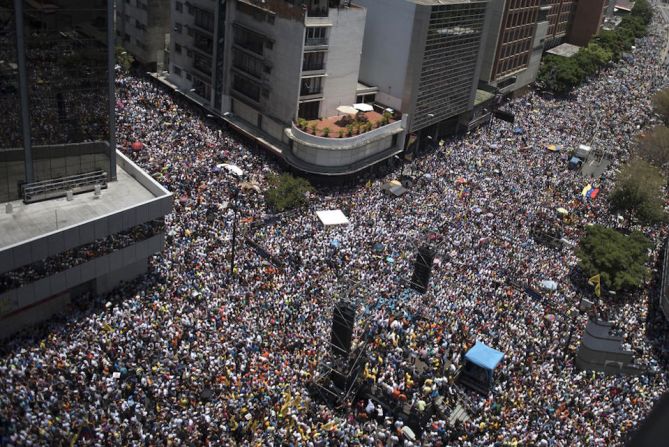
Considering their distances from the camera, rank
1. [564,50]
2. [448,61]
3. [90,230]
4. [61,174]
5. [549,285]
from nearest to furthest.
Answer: [90,230], [61,174], [549,285], [448,61], [564,50]

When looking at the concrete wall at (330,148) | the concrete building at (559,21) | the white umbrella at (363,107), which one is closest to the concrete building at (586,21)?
the concrete building at (559,21)

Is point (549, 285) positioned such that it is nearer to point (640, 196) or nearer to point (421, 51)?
point (640, 196)

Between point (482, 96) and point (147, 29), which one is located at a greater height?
point (147, 29)

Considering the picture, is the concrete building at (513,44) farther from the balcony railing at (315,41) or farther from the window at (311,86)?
the window at (311,86)

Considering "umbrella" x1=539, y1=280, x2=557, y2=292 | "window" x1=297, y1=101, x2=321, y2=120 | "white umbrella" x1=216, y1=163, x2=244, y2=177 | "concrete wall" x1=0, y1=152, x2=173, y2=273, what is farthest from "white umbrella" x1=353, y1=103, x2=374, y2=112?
"concrete wall" x1=0, y1=152, x2=173, y2=273

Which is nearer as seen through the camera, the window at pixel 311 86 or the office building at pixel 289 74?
the office building at pixel 289 74

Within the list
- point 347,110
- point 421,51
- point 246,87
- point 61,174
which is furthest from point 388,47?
point 61,174

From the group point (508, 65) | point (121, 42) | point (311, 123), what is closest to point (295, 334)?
point (311, 123)
